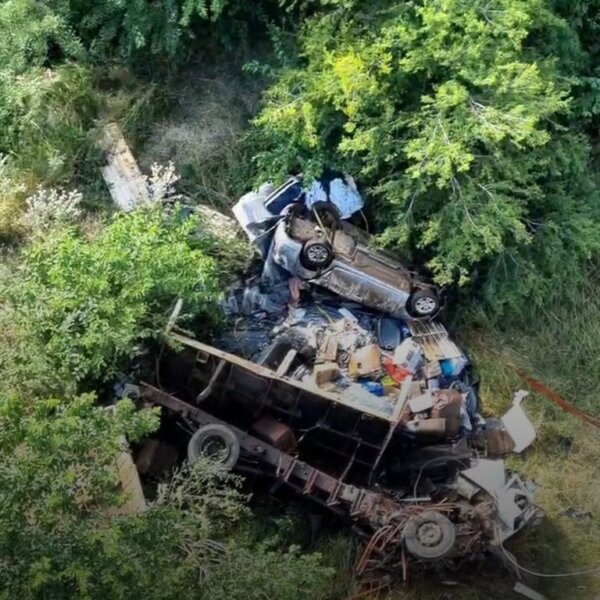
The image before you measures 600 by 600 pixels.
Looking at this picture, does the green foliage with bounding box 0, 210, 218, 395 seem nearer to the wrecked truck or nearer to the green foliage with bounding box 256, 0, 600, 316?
the wrecked truck

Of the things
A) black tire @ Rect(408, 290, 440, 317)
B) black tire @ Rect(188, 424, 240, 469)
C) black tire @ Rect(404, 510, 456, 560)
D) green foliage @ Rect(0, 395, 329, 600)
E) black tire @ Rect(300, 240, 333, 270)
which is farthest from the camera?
black tire @ Rect(408, 290, 440, 317)

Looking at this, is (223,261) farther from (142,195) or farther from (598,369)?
(598,369)

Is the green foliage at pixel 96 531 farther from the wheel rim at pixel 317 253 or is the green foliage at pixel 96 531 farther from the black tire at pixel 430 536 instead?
the wheel rim at pixel 317 253

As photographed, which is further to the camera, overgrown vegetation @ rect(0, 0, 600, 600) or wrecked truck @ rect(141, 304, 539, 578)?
wrecked truck @ rect(141, 304, 539, 578)

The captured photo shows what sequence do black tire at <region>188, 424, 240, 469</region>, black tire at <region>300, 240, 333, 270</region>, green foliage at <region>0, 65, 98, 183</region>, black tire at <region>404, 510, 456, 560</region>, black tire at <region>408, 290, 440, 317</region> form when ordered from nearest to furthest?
black tire at <region>404, 510, 456, 560</region> < black tire at <region>188, 424, 240, 469</region> < black tire at <region>300, 240, 333, 270</region> < black tire at <region>408, 290, 440, 317</region> < green foliage at <region>0, 65, 98, 183</region>

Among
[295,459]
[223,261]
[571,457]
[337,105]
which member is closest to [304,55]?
[337,105]

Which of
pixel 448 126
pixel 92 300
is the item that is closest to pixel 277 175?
pixel 448 126

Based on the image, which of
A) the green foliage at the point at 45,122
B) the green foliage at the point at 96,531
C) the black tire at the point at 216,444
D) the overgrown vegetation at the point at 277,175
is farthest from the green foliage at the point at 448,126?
the green foliage at the point at 96,531

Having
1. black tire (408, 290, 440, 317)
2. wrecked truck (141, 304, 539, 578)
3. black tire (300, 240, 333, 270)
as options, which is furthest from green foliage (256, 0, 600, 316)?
wrecked truck (141, 304, 539, 578)

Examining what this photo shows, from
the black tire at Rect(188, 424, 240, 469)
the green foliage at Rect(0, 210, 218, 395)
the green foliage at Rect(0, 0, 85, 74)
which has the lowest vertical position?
the black tire at Rect(188, 424, 240, 469)
